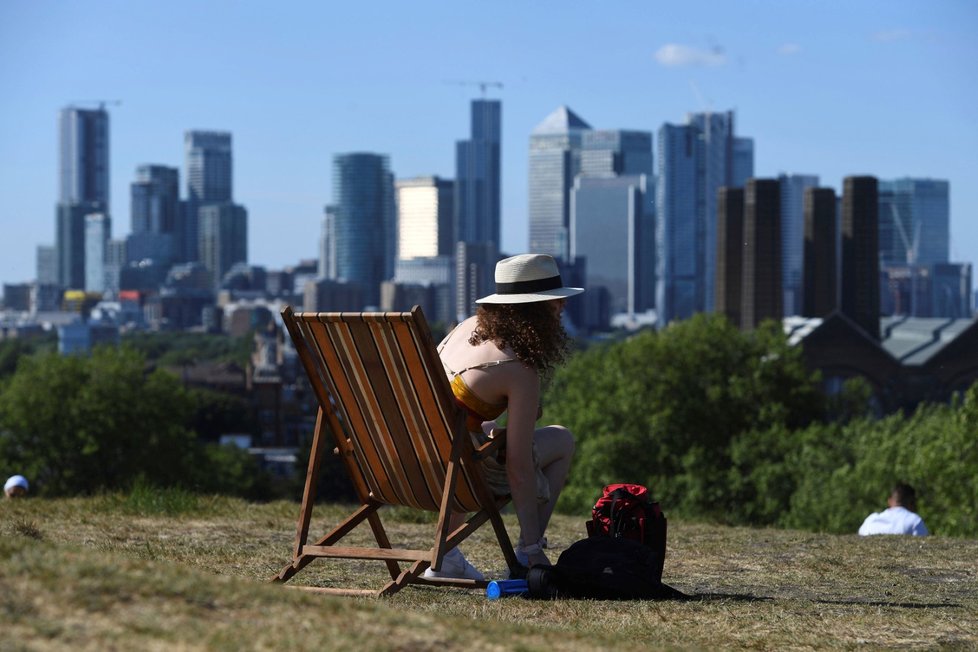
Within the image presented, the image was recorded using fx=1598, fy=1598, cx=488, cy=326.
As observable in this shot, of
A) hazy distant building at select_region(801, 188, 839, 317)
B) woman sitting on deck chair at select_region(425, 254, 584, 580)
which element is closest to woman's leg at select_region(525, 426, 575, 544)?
woman sitting on deck chair at select_region(425, 254, 584, 580)

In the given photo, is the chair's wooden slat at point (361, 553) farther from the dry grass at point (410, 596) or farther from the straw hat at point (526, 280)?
the straw hat at point (526, 280)

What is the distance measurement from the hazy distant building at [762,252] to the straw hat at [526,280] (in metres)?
88.2

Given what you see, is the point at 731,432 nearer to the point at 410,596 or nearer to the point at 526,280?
the point at 526,280

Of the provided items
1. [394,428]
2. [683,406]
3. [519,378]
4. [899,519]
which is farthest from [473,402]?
[683,406]

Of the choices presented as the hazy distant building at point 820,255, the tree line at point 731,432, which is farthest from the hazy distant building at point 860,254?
the tree line at point 731,432

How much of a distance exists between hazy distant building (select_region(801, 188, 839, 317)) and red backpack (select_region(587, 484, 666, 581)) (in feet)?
308

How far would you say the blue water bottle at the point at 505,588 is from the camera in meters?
5.39

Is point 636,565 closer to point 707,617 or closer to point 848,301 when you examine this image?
point 707,617

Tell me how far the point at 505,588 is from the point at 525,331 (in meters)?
0.89

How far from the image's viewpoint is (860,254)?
314ft

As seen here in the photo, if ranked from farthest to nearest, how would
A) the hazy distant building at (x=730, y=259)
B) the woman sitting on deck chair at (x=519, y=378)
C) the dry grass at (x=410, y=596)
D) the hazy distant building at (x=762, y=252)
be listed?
the hazy distant building at (x=730, y=259), the hazy distant building at (x=762, y=252), the woman sitting on deck chair at (x=519, y=378), the dry grass at (x=410, y=596)

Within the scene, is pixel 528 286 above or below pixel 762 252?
above

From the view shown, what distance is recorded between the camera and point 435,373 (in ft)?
17.2

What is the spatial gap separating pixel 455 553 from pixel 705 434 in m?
42.1
